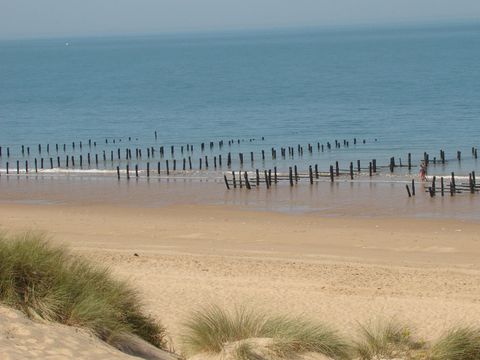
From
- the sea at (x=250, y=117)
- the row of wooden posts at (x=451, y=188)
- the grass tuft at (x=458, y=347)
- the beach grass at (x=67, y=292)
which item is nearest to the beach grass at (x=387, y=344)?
the grass tuft at (x=458, y=347)

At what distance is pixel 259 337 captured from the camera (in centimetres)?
1199

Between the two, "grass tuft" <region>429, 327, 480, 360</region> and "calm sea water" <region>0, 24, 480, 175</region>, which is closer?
"grass tuft" <region>429, 327, 480, 360</region>

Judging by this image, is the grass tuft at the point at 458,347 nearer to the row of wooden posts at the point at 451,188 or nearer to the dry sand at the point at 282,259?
Answer: the dry sand at the point at 282,259

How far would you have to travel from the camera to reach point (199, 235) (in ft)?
90.8

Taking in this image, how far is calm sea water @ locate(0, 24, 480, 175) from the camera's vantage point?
63.3 meters

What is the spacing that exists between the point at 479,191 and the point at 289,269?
17845 mm

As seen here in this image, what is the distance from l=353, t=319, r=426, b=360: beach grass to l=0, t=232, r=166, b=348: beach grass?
2.70 metres

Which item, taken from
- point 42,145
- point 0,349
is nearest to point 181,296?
point 0,349

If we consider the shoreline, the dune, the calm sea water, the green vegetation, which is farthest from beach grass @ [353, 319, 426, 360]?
the calm sea water

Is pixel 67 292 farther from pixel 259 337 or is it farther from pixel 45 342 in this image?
pixel 259 337

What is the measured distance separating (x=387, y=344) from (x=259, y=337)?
1935 mm

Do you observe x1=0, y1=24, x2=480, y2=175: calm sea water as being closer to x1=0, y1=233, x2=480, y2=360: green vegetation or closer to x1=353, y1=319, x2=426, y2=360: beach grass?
x1=353, y1=319, x2=426, y2=360: beach grass

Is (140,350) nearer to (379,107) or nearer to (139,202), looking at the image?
(139,202)

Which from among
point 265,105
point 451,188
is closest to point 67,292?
point 451,188
